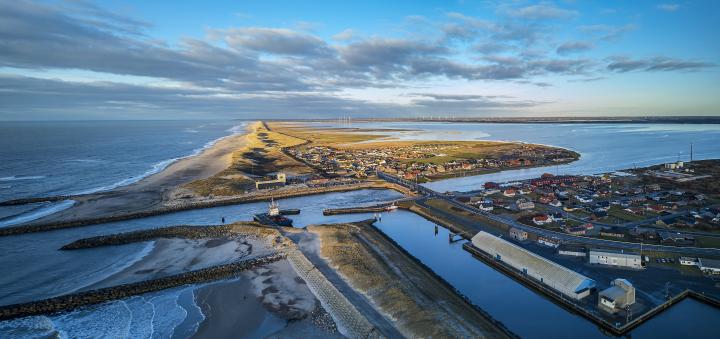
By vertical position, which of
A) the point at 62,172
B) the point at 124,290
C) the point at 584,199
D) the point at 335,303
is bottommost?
the point at 335,303

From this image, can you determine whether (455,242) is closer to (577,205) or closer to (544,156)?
(577,205)

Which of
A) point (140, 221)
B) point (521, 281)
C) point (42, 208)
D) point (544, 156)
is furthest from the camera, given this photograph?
point (544, 156)

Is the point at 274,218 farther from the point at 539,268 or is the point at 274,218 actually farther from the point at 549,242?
the point at 549,242

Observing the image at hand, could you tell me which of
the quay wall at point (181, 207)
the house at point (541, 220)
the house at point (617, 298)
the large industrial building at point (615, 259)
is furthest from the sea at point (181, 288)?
the house at point (541, 220)

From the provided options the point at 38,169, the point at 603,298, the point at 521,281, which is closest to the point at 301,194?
the point at 521,281

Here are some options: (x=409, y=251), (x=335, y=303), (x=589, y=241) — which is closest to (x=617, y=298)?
(x=589, y=241)

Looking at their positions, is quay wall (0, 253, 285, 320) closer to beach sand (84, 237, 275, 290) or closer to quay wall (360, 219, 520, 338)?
beach sand (84, 237, 275, 290)
